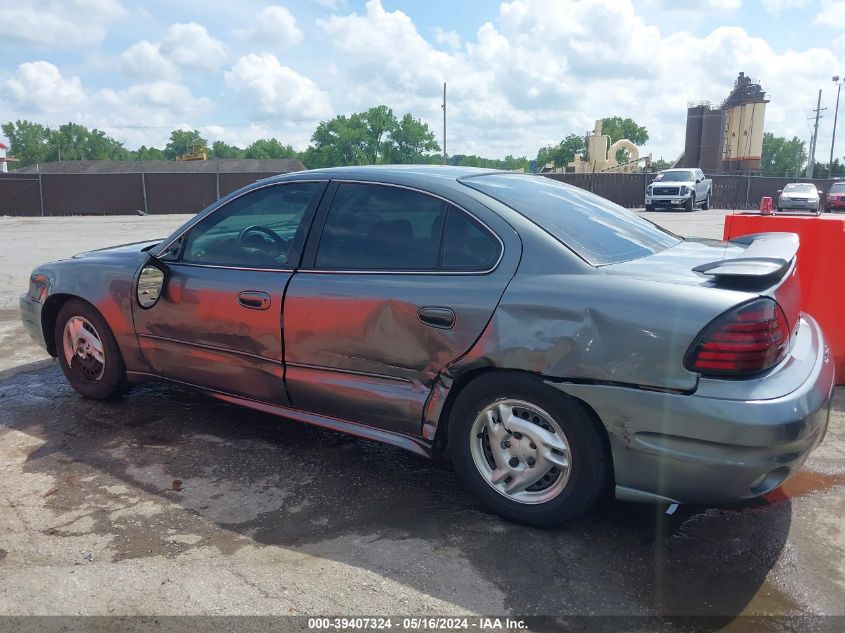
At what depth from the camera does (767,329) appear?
8.14ft

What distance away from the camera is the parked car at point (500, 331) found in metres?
2.46

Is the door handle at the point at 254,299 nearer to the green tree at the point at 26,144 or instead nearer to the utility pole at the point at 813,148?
the utility pole at the point at 813,148

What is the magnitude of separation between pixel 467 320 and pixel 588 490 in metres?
0.83

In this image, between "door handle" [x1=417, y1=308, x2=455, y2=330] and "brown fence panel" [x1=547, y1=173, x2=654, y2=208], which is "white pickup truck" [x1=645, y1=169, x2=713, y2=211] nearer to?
"brown fence panel" [x1=547, y1=173, x2=654, y2=208]

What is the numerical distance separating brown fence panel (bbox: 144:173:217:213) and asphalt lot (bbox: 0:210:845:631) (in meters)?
28.8

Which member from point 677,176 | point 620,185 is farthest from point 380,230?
point 620,185

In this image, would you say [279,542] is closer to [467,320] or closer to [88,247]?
[467,320]

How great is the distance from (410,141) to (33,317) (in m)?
81.5

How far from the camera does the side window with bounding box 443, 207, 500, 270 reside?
2928 mm

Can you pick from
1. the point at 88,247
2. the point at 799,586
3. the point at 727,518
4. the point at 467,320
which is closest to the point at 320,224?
the point at 467,320

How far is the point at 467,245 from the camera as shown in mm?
3000

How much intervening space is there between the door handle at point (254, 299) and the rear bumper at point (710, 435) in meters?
1.57

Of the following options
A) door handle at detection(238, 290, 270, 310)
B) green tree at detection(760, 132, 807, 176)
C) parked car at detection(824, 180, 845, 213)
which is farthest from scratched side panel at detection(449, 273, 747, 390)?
green tree at detection(760, 132, 807, 176)

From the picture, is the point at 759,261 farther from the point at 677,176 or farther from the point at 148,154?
the point at 148,154
